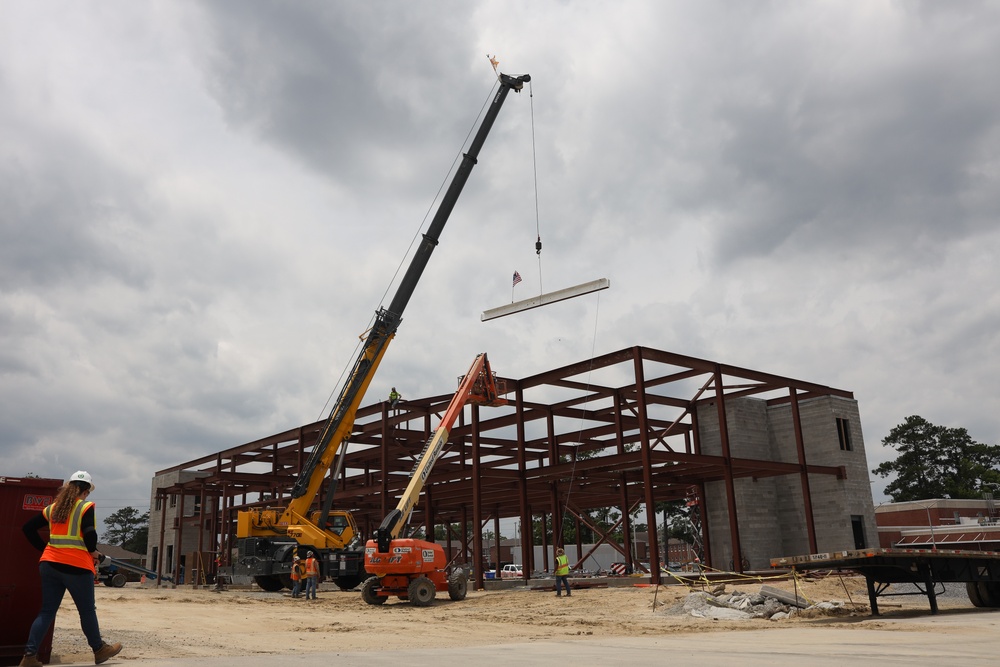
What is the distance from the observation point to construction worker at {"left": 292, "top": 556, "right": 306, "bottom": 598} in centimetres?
2578

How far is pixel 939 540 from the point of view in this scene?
54.8 metres

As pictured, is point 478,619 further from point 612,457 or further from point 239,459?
point 239,459

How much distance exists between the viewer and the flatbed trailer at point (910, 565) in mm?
15570

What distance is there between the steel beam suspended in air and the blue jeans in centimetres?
1911

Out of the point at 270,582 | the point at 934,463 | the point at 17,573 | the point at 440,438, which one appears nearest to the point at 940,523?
the point at 934,463

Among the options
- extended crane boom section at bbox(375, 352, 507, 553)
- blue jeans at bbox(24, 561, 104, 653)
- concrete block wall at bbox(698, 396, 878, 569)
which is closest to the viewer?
blue jeans at bbox(24, 561, 104, 653)

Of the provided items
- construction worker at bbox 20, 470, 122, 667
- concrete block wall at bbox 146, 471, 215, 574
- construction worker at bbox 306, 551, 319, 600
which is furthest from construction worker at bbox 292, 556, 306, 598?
concrete block wall at bbox 146, 471, 215, 574

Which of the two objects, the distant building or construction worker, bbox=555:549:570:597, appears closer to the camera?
construction worker, bbox=555:549:570:597

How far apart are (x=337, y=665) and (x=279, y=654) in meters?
2.22

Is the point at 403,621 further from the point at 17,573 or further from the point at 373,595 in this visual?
the point at 17,573

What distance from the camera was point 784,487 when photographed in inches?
1225

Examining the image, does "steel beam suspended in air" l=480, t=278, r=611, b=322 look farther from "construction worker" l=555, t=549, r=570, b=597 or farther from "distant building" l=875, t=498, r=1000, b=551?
"distant building" l=875, t=498, r=1000, b=551

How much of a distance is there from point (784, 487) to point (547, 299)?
13.4 m

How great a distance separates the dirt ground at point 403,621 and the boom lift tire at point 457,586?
0.31m
